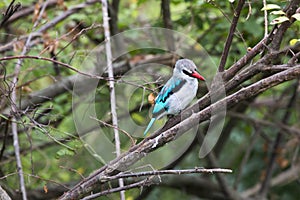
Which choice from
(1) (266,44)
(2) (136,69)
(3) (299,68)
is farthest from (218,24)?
(3) (299,68)

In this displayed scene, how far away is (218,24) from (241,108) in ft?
3.00

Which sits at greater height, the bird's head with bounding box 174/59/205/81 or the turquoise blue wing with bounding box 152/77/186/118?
the bird's head with bounding box 174/59/205/81

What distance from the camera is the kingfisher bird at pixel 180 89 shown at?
2.87 m

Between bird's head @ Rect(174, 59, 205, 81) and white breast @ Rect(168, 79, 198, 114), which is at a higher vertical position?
bird's head @ Rect(174, 59, 205, 81)

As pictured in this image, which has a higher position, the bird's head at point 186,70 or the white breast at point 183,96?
the bird's head at point 186,70

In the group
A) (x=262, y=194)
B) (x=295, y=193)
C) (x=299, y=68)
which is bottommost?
(x=295, y=193)

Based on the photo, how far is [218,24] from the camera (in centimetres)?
444

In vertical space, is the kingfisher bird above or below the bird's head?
below

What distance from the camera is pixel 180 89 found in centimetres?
288

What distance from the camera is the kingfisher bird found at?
2.87 meters

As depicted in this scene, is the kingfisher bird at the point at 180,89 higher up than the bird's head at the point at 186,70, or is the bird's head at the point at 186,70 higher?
the bird's head at the point at 186,70

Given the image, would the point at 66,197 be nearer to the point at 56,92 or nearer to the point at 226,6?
the point at 56,92

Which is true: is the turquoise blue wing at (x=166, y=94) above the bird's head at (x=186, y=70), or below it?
below

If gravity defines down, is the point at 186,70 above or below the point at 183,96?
above
